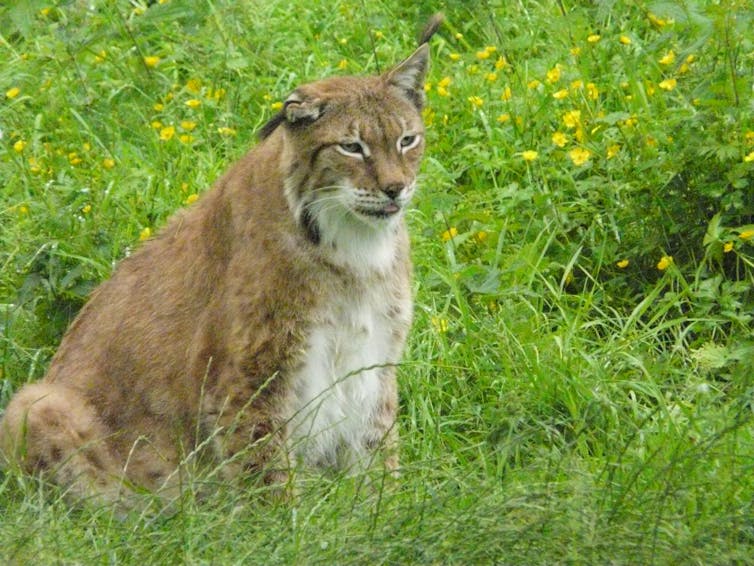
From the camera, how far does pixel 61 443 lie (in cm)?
547

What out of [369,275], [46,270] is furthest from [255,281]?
[46,270]

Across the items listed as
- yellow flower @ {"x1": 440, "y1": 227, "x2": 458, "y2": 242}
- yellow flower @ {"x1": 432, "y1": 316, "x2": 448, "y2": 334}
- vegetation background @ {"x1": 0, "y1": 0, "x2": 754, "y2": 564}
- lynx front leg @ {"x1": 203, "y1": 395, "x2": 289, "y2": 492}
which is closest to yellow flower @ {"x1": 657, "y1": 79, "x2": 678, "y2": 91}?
vegetation background @ {"x1": 0, "y1": 0, "x2": 754, "y2": 564}

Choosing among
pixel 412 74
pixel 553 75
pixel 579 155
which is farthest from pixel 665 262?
pixel 412 74

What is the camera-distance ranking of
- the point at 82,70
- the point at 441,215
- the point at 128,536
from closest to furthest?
the point at 128,536 < the point at 441,215 < the point at 82,70

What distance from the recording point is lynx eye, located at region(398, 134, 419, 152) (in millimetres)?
5383

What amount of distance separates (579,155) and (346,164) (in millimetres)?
1753

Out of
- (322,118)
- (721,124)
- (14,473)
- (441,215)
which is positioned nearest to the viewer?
(14,473)

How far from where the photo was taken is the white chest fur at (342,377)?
5203 mm

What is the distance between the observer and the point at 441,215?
6824 millimetres

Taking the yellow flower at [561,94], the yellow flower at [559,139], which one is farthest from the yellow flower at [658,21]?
the yellow flower at [559,139]

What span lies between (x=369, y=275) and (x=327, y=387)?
1.30 ft

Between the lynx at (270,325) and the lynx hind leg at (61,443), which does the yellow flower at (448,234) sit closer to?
the lynx at (270,325)

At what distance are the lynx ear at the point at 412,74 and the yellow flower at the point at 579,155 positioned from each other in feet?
4.54

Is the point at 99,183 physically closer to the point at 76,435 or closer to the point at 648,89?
the point at 76,435
